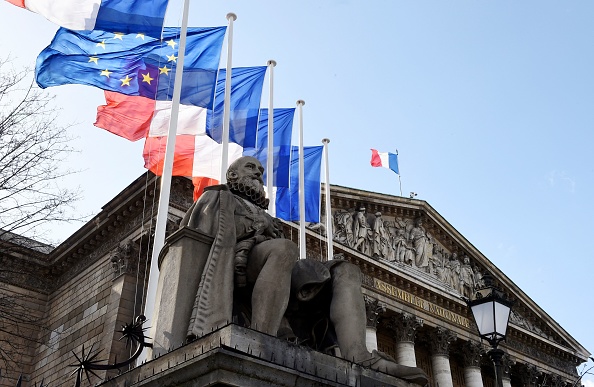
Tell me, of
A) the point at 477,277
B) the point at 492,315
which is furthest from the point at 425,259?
the point at 492,315

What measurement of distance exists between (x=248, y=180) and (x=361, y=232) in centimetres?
2186

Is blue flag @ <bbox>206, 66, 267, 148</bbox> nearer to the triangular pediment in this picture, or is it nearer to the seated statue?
the triangular pediment

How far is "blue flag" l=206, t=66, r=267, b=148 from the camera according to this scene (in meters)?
15.8

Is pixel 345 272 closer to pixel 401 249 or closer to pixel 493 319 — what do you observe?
pixel 493 319

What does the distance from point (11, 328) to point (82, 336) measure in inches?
135

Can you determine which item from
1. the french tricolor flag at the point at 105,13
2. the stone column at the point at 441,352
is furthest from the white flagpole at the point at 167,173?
the stone column at the point at 441,352

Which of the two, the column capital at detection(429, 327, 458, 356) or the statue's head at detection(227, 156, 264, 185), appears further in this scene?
the column capital at detection(429, 327, 458, 356)

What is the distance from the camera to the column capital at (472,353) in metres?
28.2

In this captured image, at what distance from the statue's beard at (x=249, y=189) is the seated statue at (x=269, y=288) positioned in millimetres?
142

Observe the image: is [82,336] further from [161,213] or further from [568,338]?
[568,338]

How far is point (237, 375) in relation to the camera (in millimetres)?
3064

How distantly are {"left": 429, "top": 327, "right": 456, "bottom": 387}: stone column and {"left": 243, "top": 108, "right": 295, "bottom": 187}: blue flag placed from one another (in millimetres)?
12717

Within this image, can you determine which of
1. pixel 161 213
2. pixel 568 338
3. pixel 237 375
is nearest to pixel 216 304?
pixel 237 375

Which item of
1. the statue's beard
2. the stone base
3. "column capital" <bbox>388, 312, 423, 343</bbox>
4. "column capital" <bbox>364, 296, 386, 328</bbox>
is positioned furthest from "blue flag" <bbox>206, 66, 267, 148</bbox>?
"column capital" <bbox>388, 312, 423, 343</bbox>
